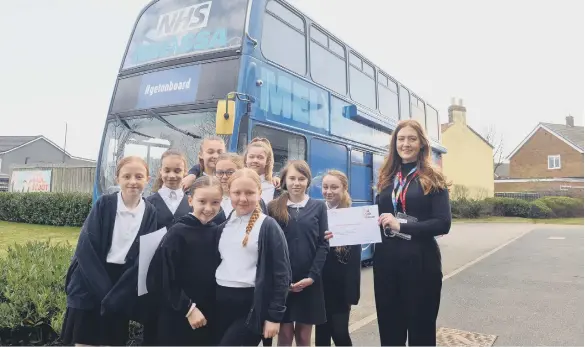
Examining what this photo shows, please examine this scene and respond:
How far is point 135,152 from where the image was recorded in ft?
19.0

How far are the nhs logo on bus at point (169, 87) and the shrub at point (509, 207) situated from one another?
26367mm

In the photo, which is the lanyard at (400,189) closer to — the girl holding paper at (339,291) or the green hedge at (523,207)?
the girl holding paper at (339,291)

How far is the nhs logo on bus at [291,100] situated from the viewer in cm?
589

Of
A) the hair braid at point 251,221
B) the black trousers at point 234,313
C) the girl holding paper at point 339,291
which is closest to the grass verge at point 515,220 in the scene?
the girl holding paper at point 339,291

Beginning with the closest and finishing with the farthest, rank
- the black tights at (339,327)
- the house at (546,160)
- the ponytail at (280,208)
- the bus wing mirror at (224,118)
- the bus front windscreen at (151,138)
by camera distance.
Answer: the ponytail at (280,208)
the black tights at (339,327)
the bus wing mirror at (224,118)
the bus front windscreen at (151,138)
the house at (546,160)

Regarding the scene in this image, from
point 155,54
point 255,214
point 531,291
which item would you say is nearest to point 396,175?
point 255,214

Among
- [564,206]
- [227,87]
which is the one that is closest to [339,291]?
[227,87]

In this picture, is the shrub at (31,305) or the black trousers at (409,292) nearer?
the black trousers at (409,292)

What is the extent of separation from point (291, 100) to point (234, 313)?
170 inches

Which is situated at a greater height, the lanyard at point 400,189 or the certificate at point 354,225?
the lanyard at point 400,189

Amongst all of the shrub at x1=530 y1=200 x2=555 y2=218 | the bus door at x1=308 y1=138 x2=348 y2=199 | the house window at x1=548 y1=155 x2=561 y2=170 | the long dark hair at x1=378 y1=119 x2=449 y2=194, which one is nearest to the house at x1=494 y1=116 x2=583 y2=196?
the house window at x1=548 y1=155 x2=561 y2=170

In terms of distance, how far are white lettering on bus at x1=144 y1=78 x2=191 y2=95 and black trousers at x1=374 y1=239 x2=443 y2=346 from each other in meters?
3.91

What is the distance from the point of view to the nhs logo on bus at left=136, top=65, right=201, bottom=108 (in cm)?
574

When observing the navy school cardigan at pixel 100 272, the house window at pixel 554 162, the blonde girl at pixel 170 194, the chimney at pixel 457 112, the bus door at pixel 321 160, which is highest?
the chimney at pixel 457 112
